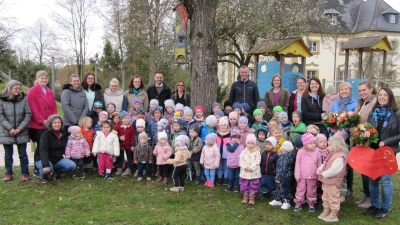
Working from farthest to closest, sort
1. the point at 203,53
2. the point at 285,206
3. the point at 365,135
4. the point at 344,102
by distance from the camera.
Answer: the point at 203,53 → the point at 344,102 → the point at 285,206 → the point at 365,135

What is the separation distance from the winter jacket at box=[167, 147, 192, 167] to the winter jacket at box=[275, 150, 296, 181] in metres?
1.65

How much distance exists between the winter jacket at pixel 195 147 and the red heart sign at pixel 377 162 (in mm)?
2694

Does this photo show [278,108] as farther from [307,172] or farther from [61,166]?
[61,166]

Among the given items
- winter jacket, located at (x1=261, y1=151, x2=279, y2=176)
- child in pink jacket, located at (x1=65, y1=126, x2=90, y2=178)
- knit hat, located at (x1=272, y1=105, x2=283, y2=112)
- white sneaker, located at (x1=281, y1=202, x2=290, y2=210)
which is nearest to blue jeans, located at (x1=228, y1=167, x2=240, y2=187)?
winter jacket, located at (x1=261, y1=151, x2=279, y2=176)

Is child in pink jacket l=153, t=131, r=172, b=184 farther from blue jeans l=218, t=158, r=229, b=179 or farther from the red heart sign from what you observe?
the red heart sign

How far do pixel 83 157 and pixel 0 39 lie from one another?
20122mm

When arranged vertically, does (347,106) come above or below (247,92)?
below

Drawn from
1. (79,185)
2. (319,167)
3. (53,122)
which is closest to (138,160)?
(79,185)

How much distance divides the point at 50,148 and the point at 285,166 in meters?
4.32

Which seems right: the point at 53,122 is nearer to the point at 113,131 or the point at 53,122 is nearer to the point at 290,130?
the point at 113,131

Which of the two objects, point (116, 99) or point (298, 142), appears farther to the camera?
point (116, 99)

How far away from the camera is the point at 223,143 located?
20.0ft

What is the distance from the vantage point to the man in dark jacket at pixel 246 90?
699cm

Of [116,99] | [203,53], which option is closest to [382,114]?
[203,53]
